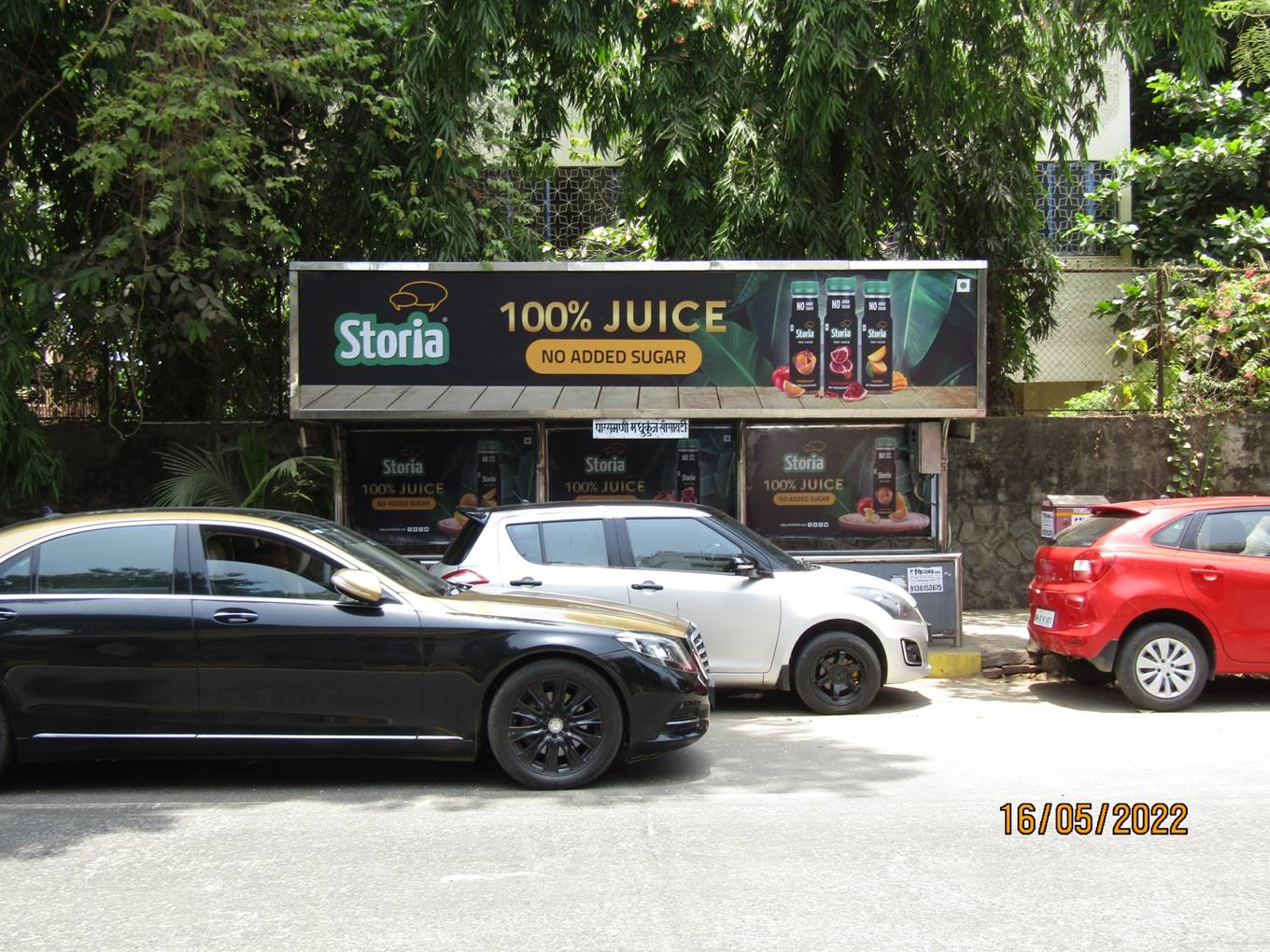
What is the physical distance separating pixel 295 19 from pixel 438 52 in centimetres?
159

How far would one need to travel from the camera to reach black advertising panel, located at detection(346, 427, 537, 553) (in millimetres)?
11633

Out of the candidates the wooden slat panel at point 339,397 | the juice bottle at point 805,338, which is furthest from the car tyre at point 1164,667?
the wooden slat panel at point 339,397

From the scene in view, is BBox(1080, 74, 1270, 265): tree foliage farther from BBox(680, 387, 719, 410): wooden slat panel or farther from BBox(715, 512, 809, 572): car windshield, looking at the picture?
BBox(715, 512, 809, 572): car windshield

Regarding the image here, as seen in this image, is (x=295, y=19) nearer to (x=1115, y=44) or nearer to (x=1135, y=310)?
(x=1115, y=44)

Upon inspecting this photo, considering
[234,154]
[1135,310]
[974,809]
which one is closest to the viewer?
[974,809]

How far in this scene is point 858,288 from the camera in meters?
11.1

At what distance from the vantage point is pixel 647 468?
39.1 ft

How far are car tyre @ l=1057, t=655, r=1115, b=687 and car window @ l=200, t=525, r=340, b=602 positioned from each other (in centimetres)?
618

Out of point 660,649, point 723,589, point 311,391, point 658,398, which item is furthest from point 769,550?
point 311,391

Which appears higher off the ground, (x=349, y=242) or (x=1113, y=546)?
(x=349, y=242)

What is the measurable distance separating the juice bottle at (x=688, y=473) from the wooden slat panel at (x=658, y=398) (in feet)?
2.75

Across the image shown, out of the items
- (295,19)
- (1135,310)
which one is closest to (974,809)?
(295,19)

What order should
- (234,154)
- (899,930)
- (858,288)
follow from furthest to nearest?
(858,288) → (234,154) → (899,930)

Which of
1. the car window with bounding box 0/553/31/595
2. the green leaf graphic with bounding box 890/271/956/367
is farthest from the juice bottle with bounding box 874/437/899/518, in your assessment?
the car window with bounding box 0/553/31/595
